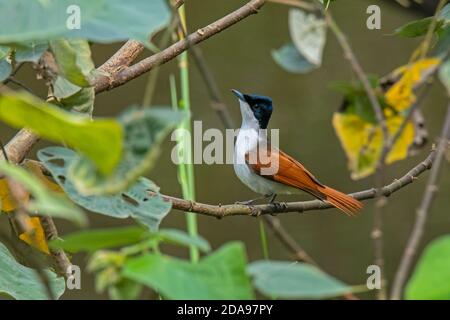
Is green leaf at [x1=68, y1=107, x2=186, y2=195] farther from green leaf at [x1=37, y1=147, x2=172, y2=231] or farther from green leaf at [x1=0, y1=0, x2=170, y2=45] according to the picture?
green leaf at [x1=37, y1=147, x2=172, y2=231]

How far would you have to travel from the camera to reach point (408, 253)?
40cm

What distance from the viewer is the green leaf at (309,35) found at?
50cm

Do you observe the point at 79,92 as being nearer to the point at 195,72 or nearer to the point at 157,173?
the point at 157,173

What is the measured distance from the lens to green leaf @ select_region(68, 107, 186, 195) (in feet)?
1.22

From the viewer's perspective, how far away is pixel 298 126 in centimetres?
420

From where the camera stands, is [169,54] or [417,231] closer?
[417,231]

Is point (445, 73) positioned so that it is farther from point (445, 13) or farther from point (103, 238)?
point (445, 13)

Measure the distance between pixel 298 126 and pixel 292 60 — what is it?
146 inches

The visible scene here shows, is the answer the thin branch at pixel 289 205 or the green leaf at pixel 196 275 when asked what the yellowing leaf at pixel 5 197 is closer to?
the thin branch at pixel 289 205

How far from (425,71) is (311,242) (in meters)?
3.25

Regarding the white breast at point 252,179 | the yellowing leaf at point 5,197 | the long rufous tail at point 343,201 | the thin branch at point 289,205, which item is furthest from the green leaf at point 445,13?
the white breast at point 252,179

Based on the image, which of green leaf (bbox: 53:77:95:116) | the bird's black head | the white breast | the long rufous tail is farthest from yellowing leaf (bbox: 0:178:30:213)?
the bird's black head

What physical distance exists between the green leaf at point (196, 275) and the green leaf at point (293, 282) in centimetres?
2

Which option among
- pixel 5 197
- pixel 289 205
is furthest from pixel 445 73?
pixel 289 205
